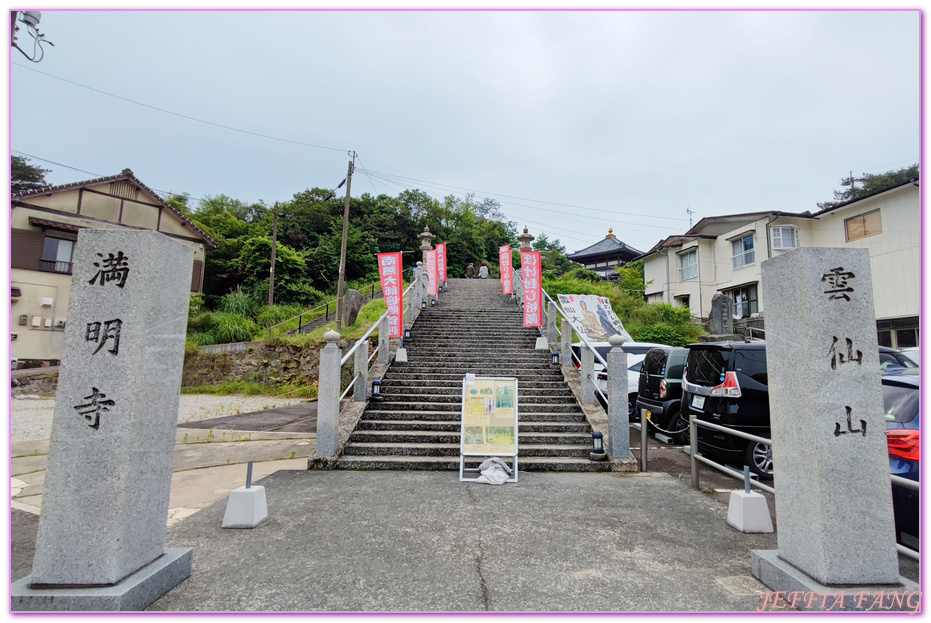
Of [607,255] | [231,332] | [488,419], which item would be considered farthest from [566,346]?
[607,255]

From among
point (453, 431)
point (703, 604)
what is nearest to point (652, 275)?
point (453, 431)

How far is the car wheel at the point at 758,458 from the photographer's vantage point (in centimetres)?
535

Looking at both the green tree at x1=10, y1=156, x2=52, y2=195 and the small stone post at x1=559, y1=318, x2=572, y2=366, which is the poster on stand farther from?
the green tree at x1=10, y1=156, x2=52, y2=195

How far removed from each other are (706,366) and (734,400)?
2.12 ft

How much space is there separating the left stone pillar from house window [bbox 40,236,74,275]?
1882 cm

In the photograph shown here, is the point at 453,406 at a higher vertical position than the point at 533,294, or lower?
lower

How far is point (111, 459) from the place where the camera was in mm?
2475

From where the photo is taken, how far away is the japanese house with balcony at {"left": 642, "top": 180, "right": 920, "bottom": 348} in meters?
15.1

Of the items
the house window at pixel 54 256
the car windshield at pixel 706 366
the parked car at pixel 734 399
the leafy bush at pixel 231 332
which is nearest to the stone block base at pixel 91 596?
the parked car at pixel 734 399

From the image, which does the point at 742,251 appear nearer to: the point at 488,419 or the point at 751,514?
the point at 488,419

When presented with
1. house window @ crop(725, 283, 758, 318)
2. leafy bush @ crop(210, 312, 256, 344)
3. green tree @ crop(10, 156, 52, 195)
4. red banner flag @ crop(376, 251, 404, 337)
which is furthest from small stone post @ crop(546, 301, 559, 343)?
green tree @ crop(10, 156, 52, 195)

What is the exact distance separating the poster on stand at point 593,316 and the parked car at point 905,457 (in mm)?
14136

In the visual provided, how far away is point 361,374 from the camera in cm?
744

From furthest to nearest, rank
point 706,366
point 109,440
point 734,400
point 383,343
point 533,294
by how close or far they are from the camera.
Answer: point 533,294, point 383,343, point 706,366, point 734,400, point 109,440
